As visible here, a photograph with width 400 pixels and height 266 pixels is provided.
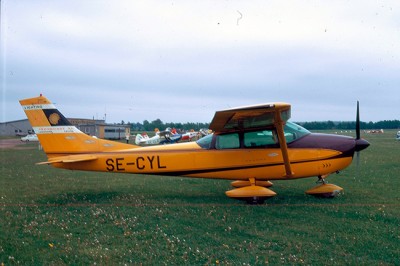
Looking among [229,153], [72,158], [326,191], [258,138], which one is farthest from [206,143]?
[72,158]

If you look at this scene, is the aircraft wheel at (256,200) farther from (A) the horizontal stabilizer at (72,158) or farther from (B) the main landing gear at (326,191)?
(A) the horizontal stabilizer at (72,158)

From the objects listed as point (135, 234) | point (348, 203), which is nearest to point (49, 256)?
point (135, 234)

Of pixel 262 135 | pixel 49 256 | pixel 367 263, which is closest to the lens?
pixel 367 263

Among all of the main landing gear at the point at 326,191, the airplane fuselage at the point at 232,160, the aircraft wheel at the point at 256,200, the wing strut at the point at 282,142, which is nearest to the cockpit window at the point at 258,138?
the airplane fuselage at the point at 232,160

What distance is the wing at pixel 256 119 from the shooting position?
23.3ft

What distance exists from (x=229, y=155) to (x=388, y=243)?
436cm

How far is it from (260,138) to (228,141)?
86 centimetres

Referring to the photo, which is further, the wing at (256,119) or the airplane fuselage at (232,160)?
the airplane fuselage at (232,160)

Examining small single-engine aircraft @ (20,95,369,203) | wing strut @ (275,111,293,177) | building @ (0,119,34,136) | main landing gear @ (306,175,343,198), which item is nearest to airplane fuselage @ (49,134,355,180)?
small single-engine aircraft @ (20,95,369,203)

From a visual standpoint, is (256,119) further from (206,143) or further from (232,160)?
(206,143)

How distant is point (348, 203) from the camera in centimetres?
836

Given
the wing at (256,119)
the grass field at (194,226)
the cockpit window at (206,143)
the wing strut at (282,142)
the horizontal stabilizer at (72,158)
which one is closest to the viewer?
the grass field at (194,226)

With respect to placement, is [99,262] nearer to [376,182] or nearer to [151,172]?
[151,172]

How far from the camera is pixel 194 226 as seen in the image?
6652 millimetres
